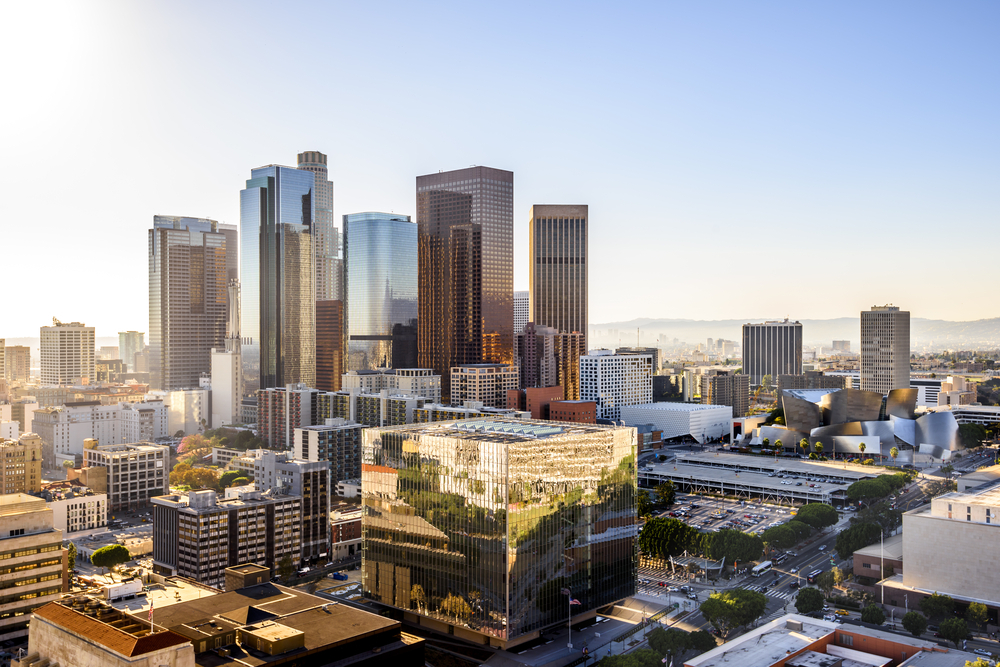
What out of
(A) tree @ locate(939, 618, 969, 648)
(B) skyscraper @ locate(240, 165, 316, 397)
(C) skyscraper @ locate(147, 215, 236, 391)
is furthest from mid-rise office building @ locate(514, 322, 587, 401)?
(A) tree @ locate(939, 618, 969, 648)

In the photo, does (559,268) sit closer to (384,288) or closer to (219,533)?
(384,288)

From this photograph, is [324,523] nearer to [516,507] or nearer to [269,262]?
[516,507]

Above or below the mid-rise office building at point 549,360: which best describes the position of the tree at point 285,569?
below

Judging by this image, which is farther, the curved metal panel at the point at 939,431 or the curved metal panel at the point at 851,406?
the curved metal panel at the point at 851,406

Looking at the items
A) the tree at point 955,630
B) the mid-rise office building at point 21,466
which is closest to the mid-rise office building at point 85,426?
the mid-rise office building at point 21,466

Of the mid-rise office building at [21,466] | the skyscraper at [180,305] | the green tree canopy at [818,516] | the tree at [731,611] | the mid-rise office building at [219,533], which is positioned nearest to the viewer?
the tree at [731,611]

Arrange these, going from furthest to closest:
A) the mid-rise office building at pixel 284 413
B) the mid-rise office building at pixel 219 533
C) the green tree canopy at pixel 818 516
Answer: the mid-rise office building at pixel 284 413 < the green tree canopy at pixel 818 516 < the mid-rise office building at pixel 219 533

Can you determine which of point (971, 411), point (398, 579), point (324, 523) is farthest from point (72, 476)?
point (971, 411)

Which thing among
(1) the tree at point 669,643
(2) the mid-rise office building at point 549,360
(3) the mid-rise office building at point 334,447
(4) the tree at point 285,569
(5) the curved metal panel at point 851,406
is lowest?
(4) the tree at point 285,569

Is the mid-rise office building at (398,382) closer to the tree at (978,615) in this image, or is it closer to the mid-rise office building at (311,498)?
the mid-rise office building at (311,498)
